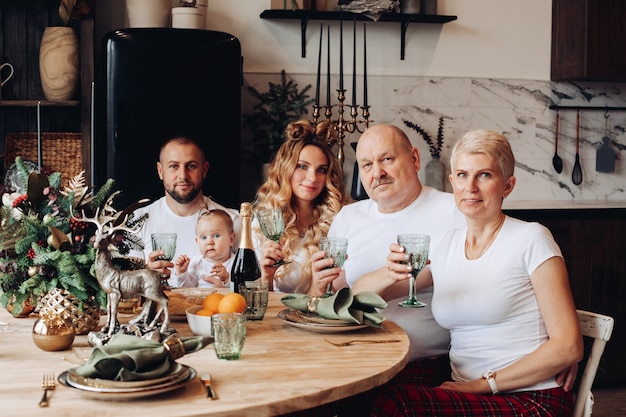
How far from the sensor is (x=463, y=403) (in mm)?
2062

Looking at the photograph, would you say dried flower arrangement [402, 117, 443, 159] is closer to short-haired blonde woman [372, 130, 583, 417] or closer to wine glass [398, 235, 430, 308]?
short-haired blonde woman [372, 130, 583, 417]

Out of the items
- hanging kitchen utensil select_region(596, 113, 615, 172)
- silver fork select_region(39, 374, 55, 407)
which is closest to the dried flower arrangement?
hanging kitchen utensil select_region(596, 113, 615, 172)

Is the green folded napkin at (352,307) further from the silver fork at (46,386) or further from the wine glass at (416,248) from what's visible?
the silver fork at (46,386)

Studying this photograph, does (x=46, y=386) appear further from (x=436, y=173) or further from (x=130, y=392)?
(x=436, y=173)

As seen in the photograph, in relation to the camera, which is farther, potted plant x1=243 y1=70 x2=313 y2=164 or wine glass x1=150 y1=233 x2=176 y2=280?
potted plant x1=243 y1=70 x2=313 y2=164

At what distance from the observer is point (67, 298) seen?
1949 millimetres

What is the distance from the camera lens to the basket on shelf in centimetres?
405

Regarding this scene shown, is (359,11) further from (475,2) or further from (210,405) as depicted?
(210,405)

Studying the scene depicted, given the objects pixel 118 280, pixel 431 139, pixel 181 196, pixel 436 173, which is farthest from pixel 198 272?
pixel 431 139

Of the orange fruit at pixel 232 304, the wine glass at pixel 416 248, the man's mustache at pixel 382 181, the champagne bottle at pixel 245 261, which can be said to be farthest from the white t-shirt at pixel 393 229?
the orange fruit at pixel 232 304

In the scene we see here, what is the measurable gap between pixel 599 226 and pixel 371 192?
85.6 inches

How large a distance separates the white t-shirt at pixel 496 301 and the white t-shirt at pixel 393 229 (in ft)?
0.92

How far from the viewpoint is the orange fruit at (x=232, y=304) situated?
2.03m

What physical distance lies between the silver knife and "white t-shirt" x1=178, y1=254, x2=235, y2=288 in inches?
58.1
